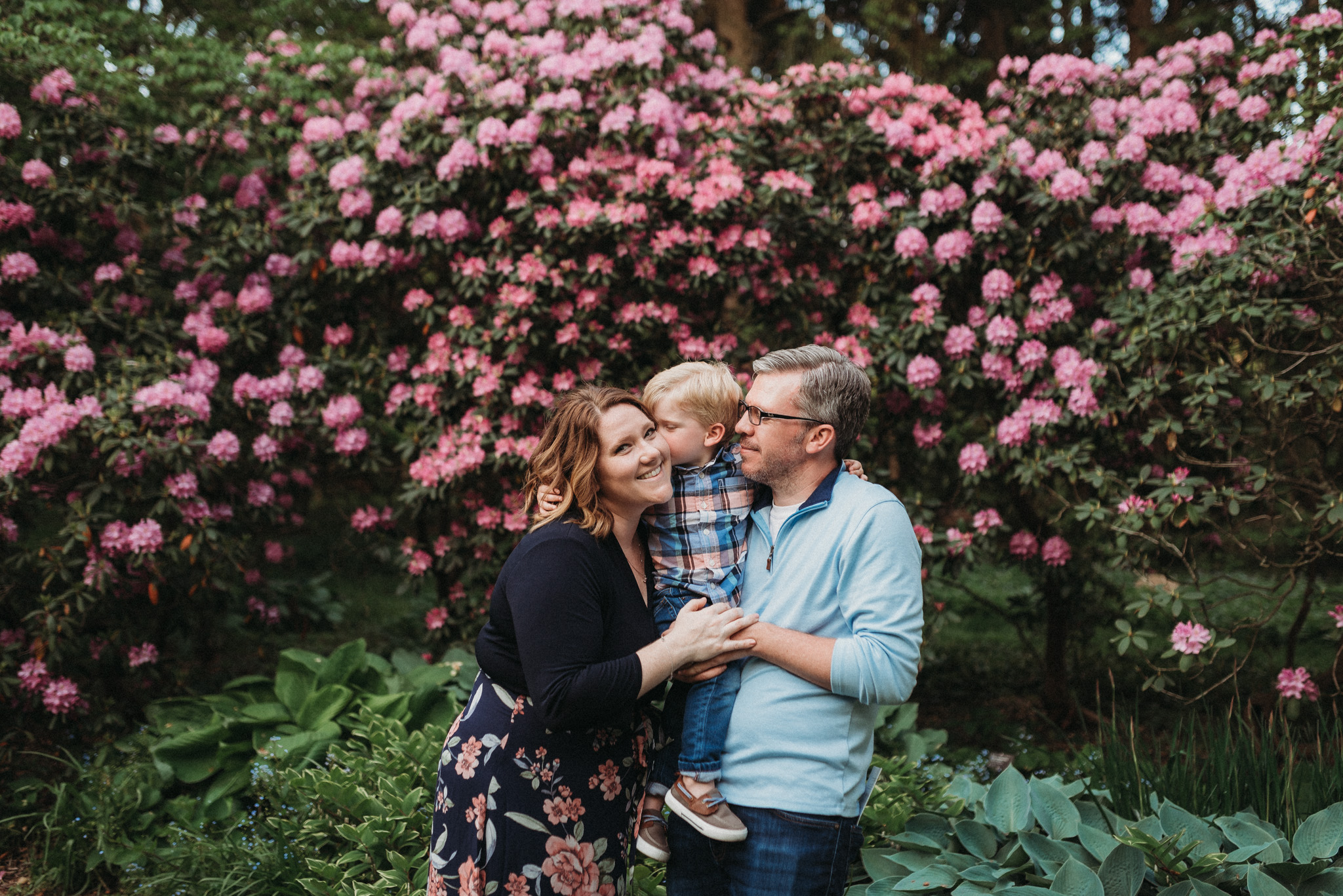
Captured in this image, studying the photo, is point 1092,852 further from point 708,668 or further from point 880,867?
point 708,668

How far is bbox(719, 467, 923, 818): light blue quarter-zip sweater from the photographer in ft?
5.67

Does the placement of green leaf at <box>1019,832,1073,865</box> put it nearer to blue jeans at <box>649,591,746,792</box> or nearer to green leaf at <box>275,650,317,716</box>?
blue jeans at <box>649,591,746,792</box>

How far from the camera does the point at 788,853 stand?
1.75m

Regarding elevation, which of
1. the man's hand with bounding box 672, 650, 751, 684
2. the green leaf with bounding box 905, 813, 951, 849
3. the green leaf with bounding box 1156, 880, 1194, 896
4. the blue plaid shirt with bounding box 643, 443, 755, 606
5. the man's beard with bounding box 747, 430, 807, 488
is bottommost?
the green leaf with bounding box 905, 813, 951, 849

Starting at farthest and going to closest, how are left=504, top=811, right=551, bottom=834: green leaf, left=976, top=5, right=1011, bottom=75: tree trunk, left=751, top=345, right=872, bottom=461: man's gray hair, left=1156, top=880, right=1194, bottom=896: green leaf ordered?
left=976, top=5, right=1011, bottom=75: tree trunk
left=1156, top=880, right=1194, bottom=896: green leaf
left=751, top=345, right=872, bottom=461: man's gray hair
left=504, top=811, right=551, bottom=834: green leaf

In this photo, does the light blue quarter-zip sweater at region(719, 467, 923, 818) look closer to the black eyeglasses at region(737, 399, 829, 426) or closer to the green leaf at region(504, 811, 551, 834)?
the black eyeglasses at region(737, 399, 829, 426)

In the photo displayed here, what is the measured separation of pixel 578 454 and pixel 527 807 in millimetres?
752

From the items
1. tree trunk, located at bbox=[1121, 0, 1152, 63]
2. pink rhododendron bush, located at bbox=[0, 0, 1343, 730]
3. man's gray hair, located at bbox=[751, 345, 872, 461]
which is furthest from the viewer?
tree trunk, located at bbox=[1121, 0, 1152, 63]

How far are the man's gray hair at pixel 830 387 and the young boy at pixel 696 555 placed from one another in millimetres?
185

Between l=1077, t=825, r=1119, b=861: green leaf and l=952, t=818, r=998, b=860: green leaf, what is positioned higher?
l=1077, t=825, r=1119, b=861: green leaf

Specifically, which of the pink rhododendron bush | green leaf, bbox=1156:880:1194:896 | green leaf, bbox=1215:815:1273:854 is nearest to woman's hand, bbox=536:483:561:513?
green leaf, bbox=1156:880:1194:896

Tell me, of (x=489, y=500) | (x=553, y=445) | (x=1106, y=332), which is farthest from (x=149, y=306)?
(x=1106, y=332)

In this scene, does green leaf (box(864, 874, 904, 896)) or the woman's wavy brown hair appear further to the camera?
green leaf (box(864, 874, 904, 896))

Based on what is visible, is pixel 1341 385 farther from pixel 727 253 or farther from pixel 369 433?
pixel 369 433
